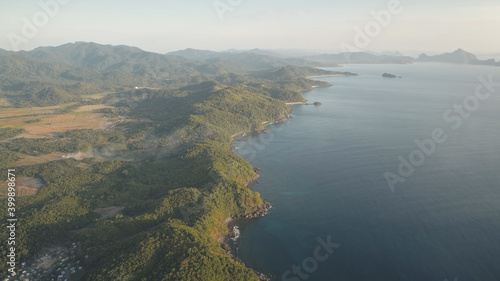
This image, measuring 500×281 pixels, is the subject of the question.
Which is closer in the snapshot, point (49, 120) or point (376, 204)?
point (376, 204)

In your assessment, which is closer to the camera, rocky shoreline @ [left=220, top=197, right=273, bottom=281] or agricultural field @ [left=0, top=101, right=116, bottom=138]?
rocky shoreline @ [left=220, top=197, right=273, bottom=281]

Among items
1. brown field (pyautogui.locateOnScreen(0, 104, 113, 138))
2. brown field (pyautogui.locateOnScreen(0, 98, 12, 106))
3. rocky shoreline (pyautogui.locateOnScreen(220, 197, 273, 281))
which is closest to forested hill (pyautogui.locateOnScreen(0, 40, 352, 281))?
brown field (pyautogui.locateOnScreen(0, 104, 113, 138))

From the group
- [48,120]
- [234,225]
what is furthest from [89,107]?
[234,225]

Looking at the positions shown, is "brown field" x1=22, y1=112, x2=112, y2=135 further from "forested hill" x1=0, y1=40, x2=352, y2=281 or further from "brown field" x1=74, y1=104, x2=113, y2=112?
"brown field" x1=74, y1=104, x2=113, y2=112

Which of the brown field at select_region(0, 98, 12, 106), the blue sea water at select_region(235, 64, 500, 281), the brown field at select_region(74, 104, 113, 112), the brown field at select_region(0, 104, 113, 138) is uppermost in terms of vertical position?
the blue sea water at select_region(235, 64, 500, 281)

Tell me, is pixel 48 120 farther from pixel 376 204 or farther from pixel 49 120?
pixel 376 204

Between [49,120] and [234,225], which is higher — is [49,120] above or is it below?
above

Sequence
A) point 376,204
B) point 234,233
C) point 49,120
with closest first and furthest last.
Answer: point 234,233 < point 376,204 < point 49,120

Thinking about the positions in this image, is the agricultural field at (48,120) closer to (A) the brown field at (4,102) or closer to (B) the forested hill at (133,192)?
(B) the forested hill at (133,192)
